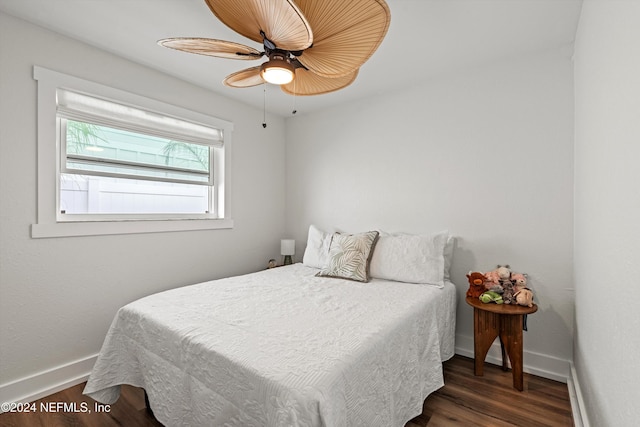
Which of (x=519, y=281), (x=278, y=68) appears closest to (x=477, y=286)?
(x=519, y=281)

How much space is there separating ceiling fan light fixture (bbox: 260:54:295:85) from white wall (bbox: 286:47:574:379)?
1.68 metres

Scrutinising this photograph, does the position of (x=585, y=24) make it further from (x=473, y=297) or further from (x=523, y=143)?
(x=473, y=297)

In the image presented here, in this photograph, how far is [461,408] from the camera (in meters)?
1.87

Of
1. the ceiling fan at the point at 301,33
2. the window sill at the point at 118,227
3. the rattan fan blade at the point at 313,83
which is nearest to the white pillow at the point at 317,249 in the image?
the window sill at the point at 118,227

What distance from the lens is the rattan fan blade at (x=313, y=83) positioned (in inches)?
75.1

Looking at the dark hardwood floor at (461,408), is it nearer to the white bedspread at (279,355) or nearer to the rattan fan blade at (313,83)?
the white bedspread at (279,355)

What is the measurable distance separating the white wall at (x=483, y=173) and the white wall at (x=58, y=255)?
5.50 feet

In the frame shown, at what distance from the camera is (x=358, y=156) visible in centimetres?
329

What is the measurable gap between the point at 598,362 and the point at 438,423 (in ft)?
2.89

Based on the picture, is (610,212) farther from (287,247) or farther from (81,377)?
(81,377)

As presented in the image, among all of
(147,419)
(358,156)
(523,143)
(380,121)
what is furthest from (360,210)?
(147,419)

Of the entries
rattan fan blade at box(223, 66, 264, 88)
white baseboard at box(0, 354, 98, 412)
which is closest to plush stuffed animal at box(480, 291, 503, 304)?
rattan fan blade at box(223, 66, 264, 88)

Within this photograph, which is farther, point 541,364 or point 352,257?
point 352,257

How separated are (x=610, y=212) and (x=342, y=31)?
132 centimetres
